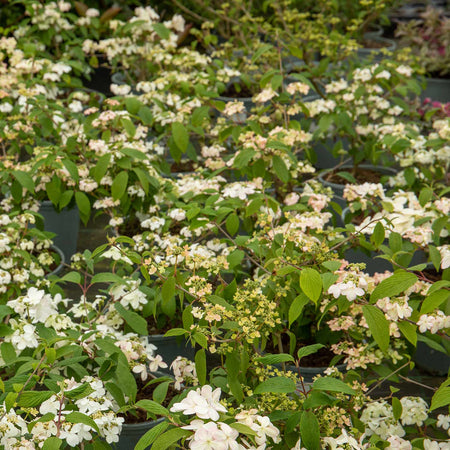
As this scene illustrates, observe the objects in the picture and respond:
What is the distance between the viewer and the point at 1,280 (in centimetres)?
221

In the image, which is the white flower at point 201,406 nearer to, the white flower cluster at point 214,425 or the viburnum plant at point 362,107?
the white flower cluster at point 214,425

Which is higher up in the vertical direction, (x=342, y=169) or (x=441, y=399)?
(x=441, y=399)

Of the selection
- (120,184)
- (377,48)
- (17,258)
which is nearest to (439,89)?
(377,48)

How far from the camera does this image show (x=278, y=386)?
152 cm

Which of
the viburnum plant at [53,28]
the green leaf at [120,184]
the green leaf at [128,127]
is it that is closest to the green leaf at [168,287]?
the green leaf at [120,184]

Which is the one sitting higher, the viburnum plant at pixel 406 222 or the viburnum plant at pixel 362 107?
the viburnum plant at pixel 406 222

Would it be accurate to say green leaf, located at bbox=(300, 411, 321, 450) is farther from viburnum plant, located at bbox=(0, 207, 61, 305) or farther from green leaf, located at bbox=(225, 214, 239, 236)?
viburnum plant, located at bbox=(0, 207, 61, 305)

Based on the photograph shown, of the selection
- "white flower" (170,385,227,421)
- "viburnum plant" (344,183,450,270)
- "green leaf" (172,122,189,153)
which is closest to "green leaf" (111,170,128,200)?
"green leaf" (172,122,189,153)

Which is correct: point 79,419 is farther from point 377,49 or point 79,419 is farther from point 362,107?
point 377,49

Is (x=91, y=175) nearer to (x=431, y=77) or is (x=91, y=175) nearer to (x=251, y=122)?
(x=251, y=122)

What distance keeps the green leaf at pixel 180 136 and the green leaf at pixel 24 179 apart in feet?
2.12

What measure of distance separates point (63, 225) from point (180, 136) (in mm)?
723

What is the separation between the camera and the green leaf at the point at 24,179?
2.56 metres

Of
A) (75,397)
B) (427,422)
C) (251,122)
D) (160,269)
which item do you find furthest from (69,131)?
(427,422)
